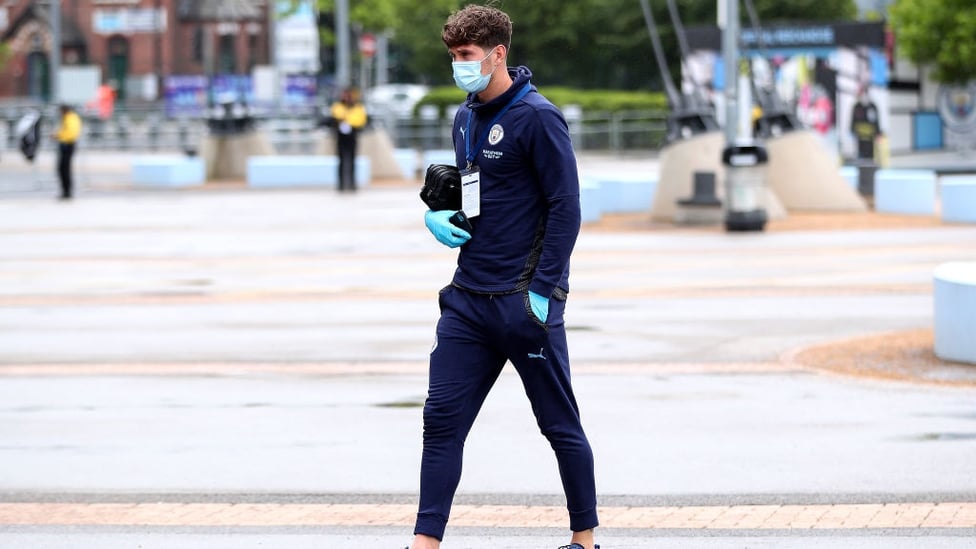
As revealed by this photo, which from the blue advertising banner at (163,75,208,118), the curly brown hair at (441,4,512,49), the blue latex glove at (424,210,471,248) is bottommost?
the blue latex glove at (424,210,471,248)

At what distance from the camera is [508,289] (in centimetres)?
570

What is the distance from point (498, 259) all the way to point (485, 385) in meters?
0.43

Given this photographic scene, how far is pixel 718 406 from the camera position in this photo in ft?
31.2

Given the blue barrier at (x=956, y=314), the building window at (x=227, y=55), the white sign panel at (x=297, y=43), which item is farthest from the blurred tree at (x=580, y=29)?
the blue barrier at (x=956, y=314)

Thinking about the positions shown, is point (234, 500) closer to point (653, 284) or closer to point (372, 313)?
point (372, 313)

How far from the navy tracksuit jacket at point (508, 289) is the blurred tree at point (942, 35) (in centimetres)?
4201

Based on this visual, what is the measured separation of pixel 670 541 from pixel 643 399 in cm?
328

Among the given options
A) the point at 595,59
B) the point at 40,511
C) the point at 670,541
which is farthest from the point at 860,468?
the point at 595,59

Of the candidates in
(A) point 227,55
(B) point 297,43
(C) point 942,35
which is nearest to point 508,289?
(B) point 297,43

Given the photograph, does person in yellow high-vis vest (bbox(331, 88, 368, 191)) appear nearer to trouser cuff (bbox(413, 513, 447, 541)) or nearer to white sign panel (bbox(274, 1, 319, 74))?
white sign panel (bbox(274, 1, 319, 74))

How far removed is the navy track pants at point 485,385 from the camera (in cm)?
567

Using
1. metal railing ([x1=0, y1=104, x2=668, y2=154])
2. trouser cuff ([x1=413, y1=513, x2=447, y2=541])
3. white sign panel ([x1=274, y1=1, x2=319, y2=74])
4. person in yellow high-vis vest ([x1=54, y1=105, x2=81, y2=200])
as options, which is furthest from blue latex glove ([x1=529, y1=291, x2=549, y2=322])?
metal railing ([x1=0, y1=104, x2=668, y2=154])

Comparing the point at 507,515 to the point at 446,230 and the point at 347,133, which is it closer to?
the point at 446,230

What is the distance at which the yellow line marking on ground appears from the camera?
267 inches
